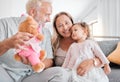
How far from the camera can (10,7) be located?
15.0 feet

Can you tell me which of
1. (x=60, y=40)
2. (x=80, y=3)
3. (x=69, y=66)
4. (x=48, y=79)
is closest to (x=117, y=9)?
(x=80, y=3)

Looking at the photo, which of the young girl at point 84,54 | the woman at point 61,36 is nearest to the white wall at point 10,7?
the woman at point 61,36

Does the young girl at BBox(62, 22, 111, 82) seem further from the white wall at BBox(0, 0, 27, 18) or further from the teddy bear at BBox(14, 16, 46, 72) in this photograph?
the white wall at BBox(0, 0, 27, 18)

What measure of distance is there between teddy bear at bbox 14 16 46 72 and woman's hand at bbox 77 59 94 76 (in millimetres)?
460

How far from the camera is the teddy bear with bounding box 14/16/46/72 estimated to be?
4.08ft

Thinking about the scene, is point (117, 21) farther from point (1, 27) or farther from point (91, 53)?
point (1, 27)

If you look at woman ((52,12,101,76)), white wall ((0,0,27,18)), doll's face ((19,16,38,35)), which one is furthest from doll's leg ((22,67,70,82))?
white wall ((0,0,27,18))

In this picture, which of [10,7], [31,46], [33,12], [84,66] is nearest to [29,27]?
[31,46]

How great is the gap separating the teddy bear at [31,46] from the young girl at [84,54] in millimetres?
475

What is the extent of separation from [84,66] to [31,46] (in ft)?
1.90

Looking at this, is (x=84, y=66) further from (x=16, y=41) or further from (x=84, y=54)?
(x=16, y=41)

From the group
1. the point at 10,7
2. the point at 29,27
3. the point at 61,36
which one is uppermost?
the point at 10,7

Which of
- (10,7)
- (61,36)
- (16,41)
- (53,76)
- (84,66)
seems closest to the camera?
(16,41)

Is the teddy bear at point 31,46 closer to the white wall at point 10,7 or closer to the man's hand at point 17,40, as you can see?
the man's hand at point 17,40
